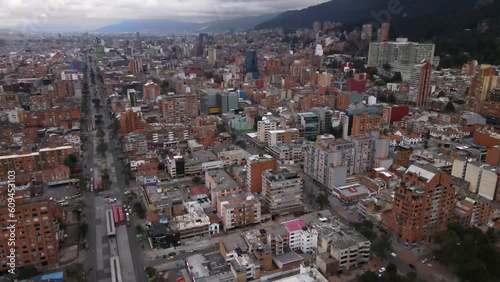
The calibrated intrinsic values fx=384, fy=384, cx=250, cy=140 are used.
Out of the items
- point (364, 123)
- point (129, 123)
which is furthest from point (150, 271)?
point (129, 123)

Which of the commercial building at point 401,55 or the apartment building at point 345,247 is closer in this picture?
the apartment building at point 345,247

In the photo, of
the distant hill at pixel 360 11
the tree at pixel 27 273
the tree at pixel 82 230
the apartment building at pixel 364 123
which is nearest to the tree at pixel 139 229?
the tree at pixel 82 230

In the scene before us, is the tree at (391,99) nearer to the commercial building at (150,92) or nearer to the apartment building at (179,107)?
the apartment building at (179,107)

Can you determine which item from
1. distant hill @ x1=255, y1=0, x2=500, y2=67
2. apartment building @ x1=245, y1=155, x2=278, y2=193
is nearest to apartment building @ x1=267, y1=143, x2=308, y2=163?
apartment building @ x1=245, y1=155, x2=278, y2=193

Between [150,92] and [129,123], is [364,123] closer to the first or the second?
[129,123]

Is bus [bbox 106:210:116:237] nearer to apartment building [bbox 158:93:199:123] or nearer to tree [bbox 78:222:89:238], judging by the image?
tree [bbox 78:222:89:238]

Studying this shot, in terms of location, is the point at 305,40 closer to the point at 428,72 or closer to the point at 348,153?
the point at 428,72
